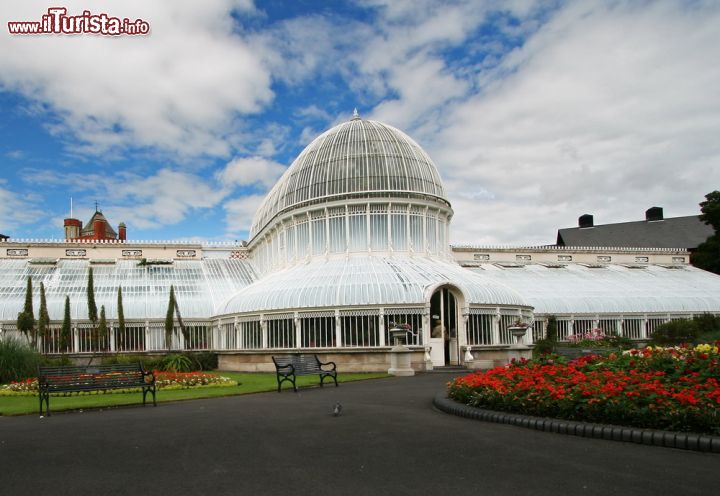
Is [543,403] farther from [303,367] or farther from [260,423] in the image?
[303,367]

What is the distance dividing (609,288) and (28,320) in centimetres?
3326

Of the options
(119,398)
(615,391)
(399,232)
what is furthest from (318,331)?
(615,391)

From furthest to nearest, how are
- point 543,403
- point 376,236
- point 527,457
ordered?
point 376,236 < point 543,403 < point 527,457

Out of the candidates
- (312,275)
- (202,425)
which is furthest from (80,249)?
(202,425)

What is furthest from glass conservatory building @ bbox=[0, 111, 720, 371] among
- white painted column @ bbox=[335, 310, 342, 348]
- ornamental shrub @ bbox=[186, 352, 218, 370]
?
ornamental shrub @ bbox=[186, 352, 218, 370]

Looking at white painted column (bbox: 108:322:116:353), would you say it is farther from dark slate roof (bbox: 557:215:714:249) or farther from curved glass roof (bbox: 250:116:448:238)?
dark slate roof (bbox: 557:215:714:249)

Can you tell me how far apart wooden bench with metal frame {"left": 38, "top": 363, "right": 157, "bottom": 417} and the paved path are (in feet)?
5.04

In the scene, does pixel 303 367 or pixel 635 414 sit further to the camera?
pixel 303 367

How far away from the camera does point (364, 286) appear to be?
2898 centimetres

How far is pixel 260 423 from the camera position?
12.6 m

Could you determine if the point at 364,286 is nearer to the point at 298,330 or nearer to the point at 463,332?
the point at 298,330

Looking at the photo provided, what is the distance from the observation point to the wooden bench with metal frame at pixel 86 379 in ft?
50.2

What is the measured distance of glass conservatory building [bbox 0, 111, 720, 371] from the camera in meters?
28.7

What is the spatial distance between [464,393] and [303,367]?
7.41 m
